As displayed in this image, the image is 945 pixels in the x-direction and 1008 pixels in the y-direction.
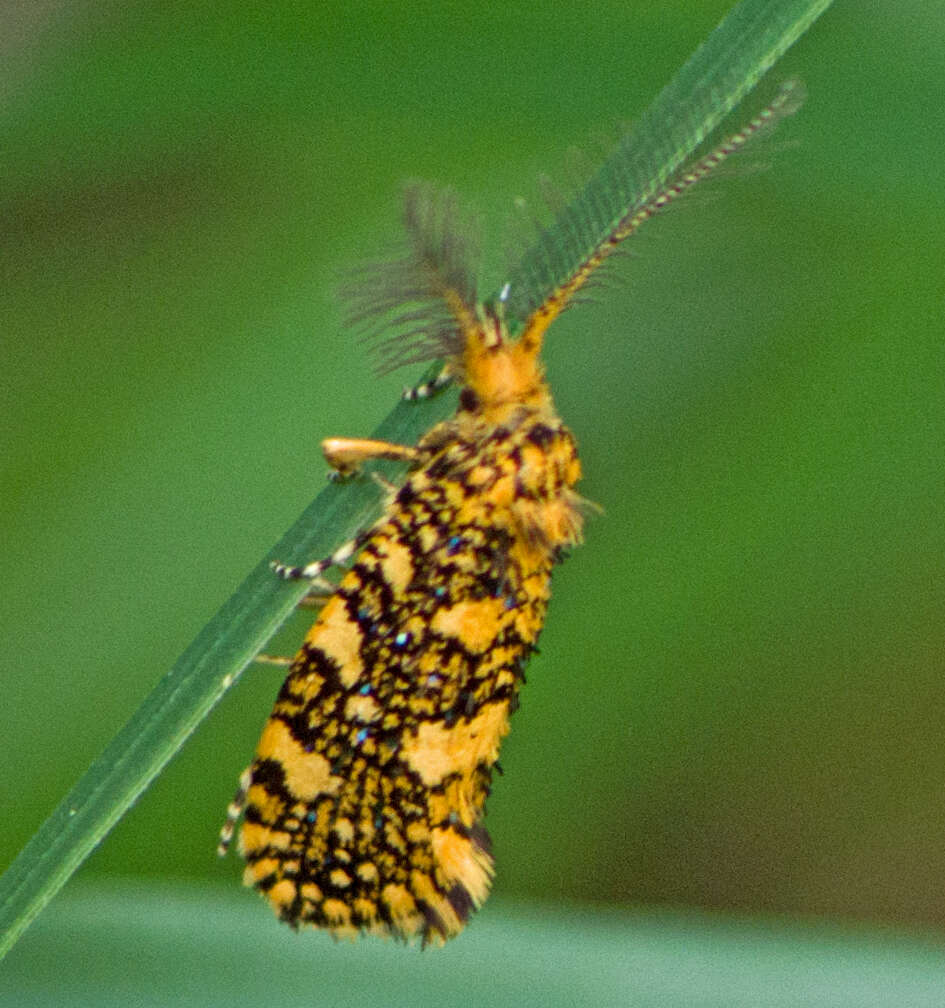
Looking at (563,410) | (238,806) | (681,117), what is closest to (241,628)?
(238,806)

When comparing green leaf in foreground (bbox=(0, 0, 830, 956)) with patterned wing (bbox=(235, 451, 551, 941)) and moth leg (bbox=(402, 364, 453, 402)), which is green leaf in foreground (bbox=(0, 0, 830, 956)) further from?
moth leg (bbox=(402, 364, 453, 402))

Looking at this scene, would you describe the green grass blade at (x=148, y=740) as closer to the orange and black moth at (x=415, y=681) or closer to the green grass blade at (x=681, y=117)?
the orange and black moth at (x=415, y=681)

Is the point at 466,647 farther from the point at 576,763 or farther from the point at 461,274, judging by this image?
the point at 576,763

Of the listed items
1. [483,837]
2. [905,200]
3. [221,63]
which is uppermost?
[905,200]

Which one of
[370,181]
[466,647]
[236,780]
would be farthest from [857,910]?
[370,181]

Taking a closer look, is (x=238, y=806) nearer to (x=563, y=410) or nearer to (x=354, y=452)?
(x=354, y=452)

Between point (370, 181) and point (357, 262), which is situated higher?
point (370, 181)

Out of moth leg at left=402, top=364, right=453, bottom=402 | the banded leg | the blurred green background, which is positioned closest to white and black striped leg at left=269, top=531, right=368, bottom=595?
the banded leg
